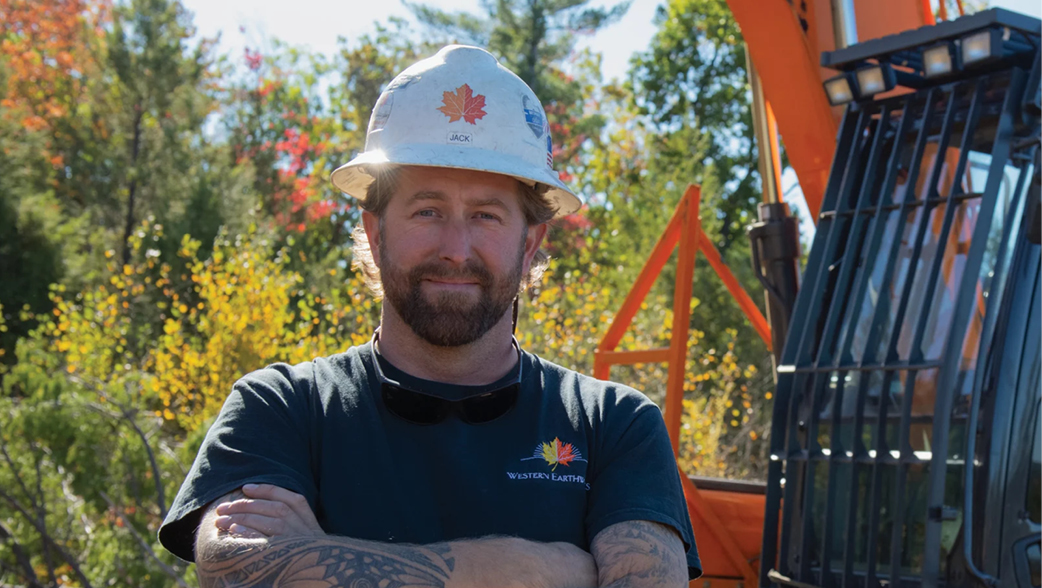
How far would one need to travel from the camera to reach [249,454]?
2.41 m

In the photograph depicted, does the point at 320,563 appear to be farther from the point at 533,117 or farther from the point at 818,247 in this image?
the point at 818,247

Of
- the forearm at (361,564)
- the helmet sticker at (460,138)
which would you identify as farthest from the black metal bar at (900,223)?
the forearm at (361,564)

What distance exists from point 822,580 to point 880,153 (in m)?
1.76

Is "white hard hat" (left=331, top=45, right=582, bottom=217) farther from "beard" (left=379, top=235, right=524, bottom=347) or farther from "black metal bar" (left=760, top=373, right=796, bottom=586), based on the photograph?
"black metal bar" (left=760, top=373, right=796, bottom=586)

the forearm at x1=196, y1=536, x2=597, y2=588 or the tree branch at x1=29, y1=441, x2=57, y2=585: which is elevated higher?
the forearm at x1=196, y1=536, x2=597, y2=588

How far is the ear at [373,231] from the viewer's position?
277 centimetres

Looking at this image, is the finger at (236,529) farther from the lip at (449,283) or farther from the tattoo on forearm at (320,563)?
the lip at (449,283)

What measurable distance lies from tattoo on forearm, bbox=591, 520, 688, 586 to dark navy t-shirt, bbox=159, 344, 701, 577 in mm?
30

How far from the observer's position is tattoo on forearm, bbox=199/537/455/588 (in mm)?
2223

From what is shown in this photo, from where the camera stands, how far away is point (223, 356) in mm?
10602

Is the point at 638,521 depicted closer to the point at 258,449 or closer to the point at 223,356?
the point at 258,449

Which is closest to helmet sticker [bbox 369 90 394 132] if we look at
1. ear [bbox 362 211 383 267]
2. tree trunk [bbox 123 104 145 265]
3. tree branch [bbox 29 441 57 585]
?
ear [bbox 362 211 383 267]

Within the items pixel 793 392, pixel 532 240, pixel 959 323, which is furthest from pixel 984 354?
pixel 532 240

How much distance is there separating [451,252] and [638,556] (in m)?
0.79
